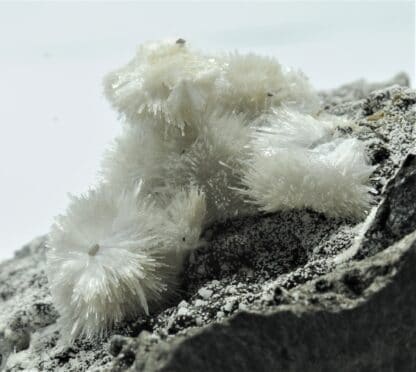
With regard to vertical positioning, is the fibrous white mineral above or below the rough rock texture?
above

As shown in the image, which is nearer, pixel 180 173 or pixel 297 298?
pixel 297 298

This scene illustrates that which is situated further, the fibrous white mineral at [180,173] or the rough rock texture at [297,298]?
the fibrous white mineral at [180,173]

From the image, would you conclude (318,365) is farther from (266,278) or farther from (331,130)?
(331,130)

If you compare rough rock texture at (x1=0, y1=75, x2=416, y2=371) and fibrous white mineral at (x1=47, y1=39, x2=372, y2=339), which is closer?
rough rock texture at (x1=0, y1=75, x2=416, y2=371)

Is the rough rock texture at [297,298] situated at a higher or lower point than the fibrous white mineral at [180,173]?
lower

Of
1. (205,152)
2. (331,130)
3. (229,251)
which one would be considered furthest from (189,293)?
(331,130)
